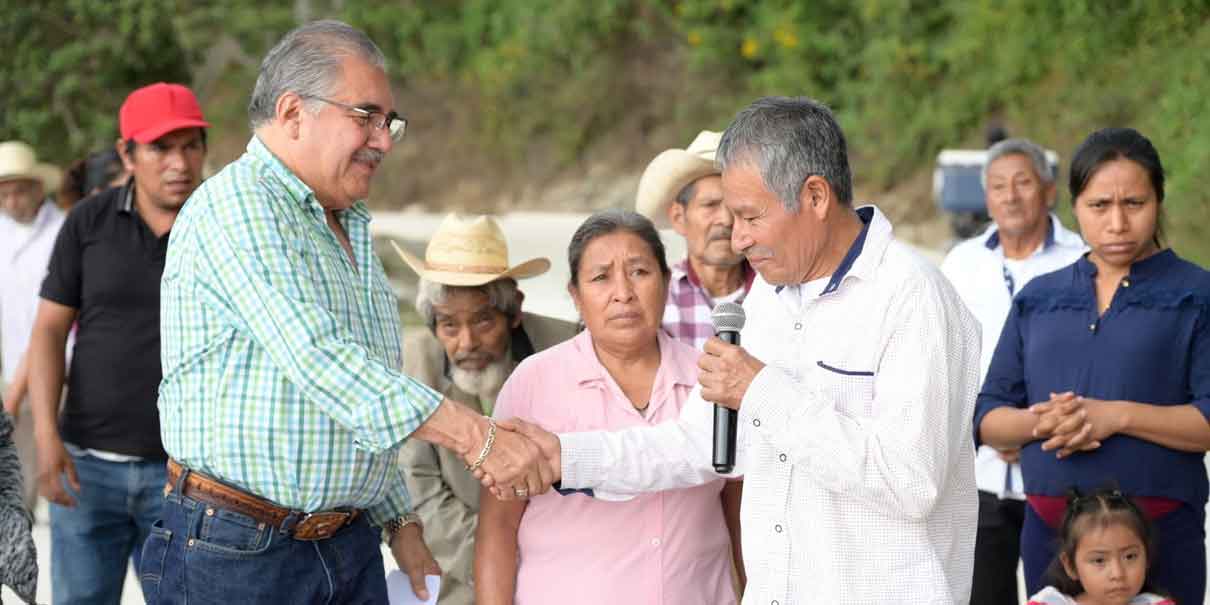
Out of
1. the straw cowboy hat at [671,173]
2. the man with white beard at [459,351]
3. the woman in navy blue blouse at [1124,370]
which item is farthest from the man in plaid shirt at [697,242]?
the woman in navy blue blouse at [1124,370]

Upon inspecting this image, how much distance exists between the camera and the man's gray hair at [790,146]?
3.18 metres

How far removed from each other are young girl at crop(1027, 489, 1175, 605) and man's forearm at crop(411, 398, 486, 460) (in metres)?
1.83

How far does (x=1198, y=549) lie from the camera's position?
4398mm

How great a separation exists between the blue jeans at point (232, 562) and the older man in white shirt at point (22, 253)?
406cm

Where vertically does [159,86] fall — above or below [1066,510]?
above

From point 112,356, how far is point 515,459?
2.03 metres

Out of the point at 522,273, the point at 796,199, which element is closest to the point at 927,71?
the point at 522,273

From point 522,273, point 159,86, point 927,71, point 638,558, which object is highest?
point 927,71

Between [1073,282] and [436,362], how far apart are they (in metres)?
1.93

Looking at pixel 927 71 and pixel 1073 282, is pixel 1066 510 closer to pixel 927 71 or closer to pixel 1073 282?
pixel 1073 282

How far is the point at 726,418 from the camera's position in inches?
132

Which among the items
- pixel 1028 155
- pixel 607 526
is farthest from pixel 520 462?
pixel 1028 155

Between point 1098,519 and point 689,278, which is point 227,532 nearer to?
point 689,278

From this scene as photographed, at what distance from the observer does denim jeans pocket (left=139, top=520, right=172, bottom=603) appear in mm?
3514
